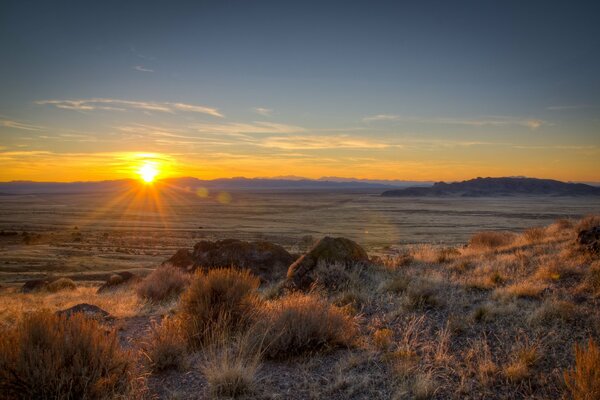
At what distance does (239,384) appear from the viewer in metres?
3.72

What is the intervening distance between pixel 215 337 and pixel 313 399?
2029 millimetres

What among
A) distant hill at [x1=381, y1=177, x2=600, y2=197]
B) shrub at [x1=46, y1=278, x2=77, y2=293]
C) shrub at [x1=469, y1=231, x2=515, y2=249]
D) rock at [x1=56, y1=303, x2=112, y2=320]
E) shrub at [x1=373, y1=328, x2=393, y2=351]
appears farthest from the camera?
distant hill at [x1=381, y1=177, x2=600, y2=197]

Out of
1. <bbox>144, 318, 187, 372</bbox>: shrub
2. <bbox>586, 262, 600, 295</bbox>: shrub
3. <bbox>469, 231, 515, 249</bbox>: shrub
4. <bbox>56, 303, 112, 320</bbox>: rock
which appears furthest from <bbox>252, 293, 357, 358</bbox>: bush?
<bbox>469, 231, 515, 249</bbox>: shrub

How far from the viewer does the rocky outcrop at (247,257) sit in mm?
13523

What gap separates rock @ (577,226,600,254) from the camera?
8112 mm

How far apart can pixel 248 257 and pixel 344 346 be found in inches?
370

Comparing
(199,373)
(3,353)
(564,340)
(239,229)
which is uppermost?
(3,353)

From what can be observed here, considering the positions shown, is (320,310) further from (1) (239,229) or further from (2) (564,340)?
(1) (239,229)

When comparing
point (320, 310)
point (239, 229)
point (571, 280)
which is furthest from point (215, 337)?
point (239, 229)

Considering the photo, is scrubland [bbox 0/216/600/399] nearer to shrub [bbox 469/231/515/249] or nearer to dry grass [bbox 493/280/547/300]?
dry grass [bbox 493/280/547/300]

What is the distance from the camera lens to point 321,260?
30.0 feet

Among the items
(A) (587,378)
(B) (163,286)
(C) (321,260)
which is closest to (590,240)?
(C) (321,260)

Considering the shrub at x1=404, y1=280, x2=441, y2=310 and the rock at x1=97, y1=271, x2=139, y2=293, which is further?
the rock at x1=97, y1=271, x2=139, y2=293

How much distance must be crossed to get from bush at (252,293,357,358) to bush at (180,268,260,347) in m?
0.62
